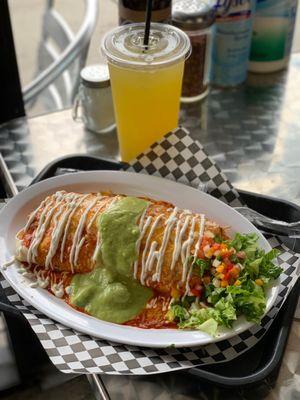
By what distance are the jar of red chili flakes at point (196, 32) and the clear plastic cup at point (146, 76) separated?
0.68 ft

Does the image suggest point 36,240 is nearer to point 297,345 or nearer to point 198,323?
point 198,323

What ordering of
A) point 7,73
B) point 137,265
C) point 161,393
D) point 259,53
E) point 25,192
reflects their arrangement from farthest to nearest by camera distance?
1. point 259,53
2. point 7,73
3. point 25,192
4. point 137,265
5. point 161,393

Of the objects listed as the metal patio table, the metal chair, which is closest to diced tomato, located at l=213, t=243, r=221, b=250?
the metal patio table

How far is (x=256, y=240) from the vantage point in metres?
1.18

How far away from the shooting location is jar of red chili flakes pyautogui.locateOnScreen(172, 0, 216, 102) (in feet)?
5.26

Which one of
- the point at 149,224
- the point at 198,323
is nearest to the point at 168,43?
the point at 149,224

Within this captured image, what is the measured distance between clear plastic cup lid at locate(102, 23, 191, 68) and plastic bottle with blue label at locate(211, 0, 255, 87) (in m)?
0.35

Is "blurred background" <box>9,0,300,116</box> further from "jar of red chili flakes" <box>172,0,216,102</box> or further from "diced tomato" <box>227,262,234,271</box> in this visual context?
"diced tomato" <box>227,262,234,271</box>

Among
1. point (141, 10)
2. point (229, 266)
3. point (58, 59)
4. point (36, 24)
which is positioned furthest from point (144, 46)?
point (36, 24)

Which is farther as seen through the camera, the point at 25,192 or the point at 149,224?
the point at 25,192

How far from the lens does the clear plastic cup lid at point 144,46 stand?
1336 mm

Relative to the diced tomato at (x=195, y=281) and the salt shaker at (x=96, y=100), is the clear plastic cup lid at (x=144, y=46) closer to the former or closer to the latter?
the salt shaker at (x=96, y=100)

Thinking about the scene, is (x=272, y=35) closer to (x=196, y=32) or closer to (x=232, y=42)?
(x=232, y=42)

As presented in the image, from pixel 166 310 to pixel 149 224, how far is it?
0.18 m
